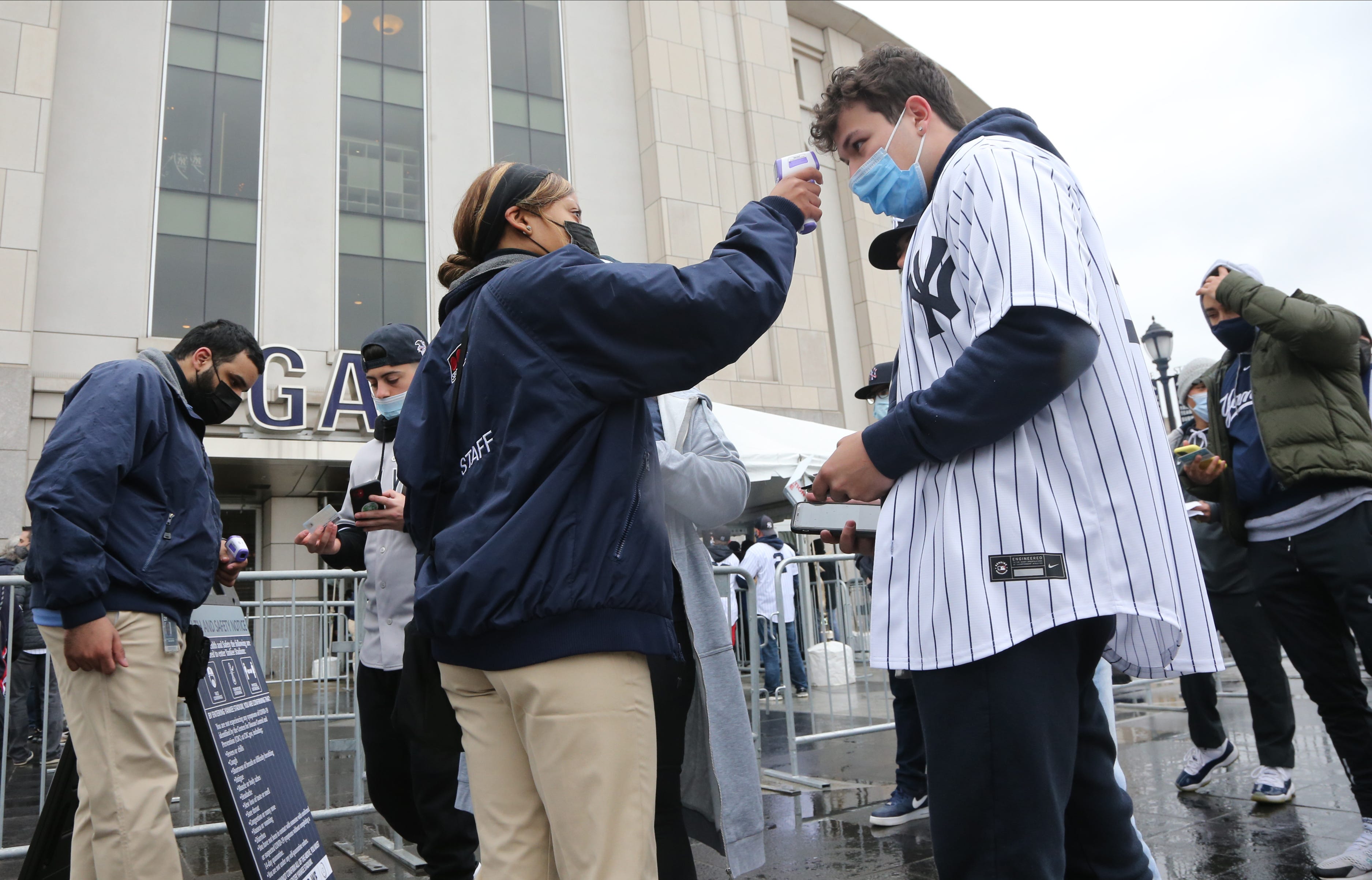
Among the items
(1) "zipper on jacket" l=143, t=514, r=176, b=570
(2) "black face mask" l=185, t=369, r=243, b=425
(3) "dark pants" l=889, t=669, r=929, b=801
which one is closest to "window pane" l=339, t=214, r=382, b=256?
(2) "black face mask" l=185, t=369, r=243, b=425

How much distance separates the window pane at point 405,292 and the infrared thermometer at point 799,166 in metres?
14.8

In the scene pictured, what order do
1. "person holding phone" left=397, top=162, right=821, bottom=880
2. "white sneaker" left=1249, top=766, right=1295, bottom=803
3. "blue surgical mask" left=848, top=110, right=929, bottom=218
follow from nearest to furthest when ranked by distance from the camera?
1. "person holding phone" left=397, top=162, right=821, bottom=880
2. "blue surgical mask" left=848, top=110, right=929, bottom=218
3. "white sneaker" left=1249, top=766, right=1295, bottom=803

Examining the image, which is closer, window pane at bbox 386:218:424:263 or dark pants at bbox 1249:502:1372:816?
dark pants at bbox 1249:502:1372:816

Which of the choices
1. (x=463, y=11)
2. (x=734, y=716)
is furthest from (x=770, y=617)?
(x=463, y=11)

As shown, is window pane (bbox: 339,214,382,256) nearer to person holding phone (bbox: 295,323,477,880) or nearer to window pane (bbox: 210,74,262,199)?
window pane (bbox: 210,74,262,199)

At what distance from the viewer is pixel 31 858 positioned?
3.00m

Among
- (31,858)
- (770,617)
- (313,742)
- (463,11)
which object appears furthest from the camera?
(463,11)

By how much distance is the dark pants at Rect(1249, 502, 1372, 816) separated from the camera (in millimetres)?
3359

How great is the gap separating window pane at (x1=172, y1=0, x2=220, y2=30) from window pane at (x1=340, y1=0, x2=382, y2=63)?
206cm

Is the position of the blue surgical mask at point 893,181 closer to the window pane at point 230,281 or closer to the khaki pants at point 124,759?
the khaki pants at point 124,759

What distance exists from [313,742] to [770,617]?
13.2ft

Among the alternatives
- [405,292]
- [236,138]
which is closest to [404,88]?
[236,138]

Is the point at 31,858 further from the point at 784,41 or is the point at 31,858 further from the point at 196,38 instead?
the point at 784,41

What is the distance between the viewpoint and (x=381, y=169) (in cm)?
1661
